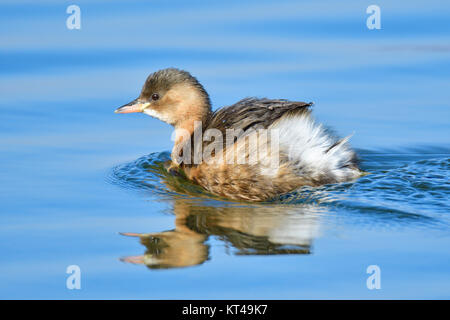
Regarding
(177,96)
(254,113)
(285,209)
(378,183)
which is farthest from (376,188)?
(177,96)

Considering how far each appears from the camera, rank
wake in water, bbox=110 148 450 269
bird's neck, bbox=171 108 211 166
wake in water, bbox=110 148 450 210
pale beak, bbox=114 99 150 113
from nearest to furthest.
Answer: wake in water, bbox=110 148 450 269 < wake in water, bbox=110 148 450 210 < bird's neck, bbox=171 108 211 166 < pale beak, bbox=114 99 150 113

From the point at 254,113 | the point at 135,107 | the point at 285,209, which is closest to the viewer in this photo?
the point at 285,209

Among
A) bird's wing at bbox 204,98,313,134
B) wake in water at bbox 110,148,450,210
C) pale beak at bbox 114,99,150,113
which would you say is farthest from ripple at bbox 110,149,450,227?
bird's wing at bbox 204,98,313,134

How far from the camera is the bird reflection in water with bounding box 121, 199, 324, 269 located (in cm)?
539

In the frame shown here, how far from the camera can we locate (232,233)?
5.72 meters

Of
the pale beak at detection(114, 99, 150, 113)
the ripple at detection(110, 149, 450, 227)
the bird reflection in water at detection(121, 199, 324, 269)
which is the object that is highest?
the pale beak at detection(114, 99, 150, 113)

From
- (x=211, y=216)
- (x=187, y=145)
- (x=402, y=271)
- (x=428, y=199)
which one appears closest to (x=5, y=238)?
(x=211, y=216)

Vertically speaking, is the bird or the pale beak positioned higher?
the pale beak

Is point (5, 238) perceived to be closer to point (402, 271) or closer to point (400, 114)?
point (402, 271)

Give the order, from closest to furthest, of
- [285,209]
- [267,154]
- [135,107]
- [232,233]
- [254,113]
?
1. [232,233]
2. [285,209]
3. [267,154]
4. [254,113]
5. [135,107]

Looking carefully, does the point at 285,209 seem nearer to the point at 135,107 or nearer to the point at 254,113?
the point at 254,113

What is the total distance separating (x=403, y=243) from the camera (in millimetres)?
5492

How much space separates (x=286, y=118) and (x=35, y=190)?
7.17 feet

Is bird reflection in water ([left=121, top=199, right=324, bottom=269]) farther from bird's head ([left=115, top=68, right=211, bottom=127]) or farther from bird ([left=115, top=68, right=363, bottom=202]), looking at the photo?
bird's head ([left=115, top=68, right=211, bottom=127])
